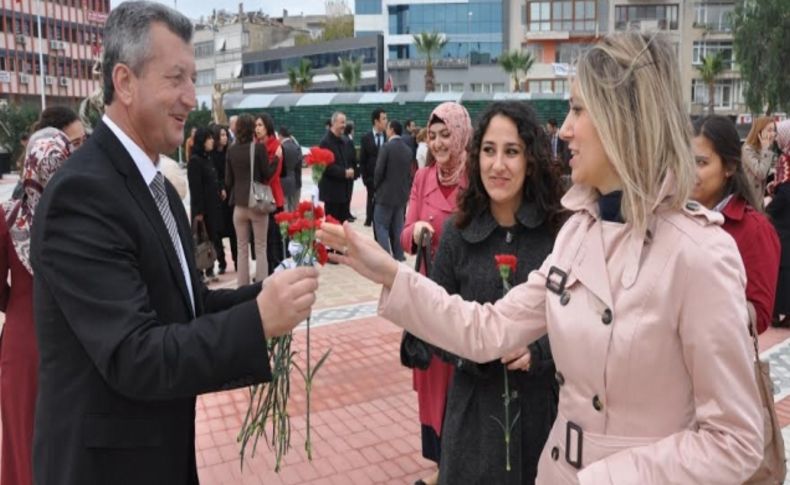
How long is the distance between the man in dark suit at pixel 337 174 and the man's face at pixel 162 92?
8.31m

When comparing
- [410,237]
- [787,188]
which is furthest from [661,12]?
[410,237]

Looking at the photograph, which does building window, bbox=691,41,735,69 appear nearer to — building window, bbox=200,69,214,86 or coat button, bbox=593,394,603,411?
coat button, bbox=593,394,603,411

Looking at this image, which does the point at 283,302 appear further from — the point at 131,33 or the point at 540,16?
the point at 540,16

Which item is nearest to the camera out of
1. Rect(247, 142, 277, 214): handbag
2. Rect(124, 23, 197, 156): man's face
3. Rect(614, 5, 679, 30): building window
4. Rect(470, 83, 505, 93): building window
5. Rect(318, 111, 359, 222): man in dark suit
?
Rect(124, 23, 197, 156): man's face

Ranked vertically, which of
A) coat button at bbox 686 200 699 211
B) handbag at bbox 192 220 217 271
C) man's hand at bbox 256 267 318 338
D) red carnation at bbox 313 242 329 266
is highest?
coat button at bbox 686 200 699 211

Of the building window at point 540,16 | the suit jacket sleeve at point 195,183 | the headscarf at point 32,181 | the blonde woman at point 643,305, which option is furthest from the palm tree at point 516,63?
the blonde woman at point 643,305

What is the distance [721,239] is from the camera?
59.4 inches

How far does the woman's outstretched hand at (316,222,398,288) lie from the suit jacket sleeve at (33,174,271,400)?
45 cm

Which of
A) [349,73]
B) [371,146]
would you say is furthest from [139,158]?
[349,73]

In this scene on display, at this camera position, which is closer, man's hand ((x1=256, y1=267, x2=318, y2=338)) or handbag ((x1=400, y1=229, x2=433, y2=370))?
man's hand ((x1=256, y1=267, x2=318, y2=338))

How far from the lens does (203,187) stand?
27.9 feet

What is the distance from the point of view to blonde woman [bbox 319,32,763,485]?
4.65 feet

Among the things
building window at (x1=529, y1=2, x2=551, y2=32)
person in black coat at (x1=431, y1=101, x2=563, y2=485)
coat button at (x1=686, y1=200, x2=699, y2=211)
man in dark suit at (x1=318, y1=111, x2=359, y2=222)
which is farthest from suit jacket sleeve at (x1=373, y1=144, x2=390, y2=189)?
building window at (x1=529, y1=2, x2=551, y2=32)

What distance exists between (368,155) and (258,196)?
174 inches
